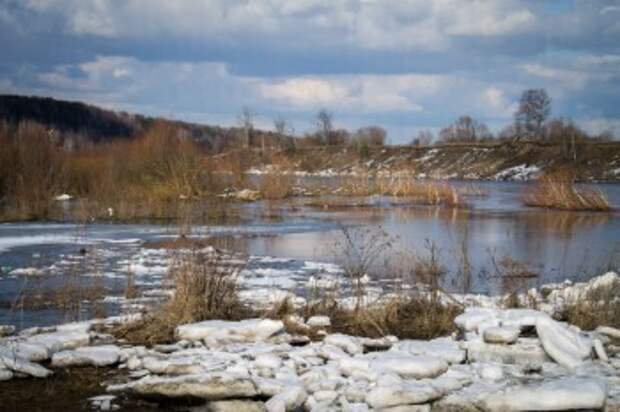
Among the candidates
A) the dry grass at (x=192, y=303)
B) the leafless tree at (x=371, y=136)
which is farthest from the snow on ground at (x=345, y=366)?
the leafless tree at (x=371, y=136)

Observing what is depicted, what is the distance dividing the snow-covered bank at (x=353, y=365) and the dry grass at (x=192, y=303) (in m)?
0.31

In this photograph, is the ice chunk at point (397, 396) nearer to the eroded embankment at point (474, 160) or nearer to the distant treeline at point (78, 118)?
the eroded embankment at point (474, 160)

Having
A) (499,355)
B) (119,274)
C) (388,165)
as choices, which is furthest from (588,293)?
(388,165)

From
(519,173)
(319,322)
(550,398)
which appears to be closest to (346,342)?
(319,322)

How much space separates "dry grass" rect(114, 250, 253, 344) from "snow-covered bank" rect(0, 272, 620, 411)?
31cm

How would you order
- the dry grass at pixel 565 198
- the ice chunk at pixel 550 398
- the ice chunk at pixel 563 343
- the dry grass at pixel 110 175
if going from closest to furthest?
1. the ice chunk at pixel 550 398
2. the ice chunk at pixel 563 343
3. the dry grass at pixel 110 175
4. the dry grass at pixel 565 198

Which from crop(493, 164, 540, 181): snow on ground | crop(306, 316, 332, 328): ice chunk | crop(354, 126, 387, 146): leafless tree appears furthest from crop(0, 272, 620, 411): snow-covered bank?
crop(354, 126, 387, 146): leafless tree

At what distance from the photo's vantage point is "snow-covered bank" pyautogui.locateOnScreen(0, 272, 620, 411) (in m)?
6.20

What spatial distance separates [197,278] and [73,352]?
5.80 feet

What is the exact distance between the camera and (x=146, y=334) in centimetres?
821

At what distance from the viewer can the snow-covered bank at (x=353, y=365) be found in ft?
20.4

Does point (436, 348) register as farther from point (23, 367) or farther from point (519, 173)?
point (519, 173)

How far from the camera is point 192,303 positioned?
8617 millimetres

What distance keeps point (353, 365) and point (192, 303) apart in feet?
8.12
